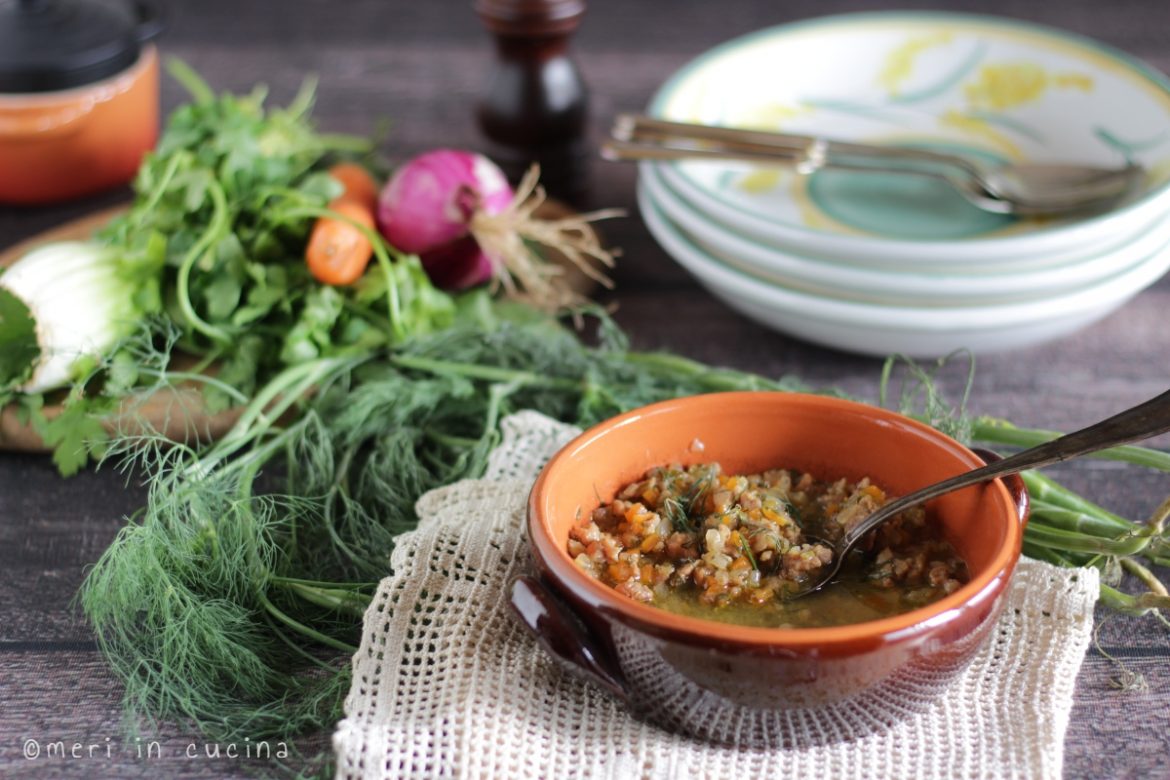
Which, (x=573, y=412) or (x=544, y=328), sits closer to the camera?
(x=573, y=412)

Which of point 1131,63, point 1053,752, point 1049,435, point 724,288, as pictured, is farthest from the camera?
point 1131,63

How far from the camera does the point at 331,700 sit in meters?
1.41

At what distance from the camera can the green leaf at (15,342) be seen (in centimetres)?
191

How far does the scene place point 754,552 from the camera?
1.36 metres

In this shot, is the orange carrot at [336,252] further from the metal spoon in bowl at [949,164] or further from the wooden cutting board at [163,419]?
the metal spoon in bowl at [949,164]

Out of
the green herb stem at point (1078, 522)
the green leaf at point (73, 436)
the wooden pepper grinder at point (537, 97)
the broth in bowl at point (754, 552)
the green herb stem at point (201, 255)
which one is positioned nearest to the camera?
the broth in bowl at point (754, 552)

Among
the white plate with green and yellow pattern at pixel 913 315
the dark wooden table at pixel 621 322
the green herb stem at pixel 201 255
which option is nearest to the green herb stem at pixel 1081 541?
the dark wooden table at pixel 621 322

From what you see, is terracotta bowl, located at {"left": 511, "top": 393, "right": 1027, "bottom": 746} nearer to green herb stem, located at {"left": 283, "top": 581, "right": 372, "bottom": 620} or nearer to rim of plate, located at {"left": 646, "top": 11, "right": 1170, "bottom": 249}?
green herb stem, located at {"left": 283, "top": 581, "right": 372, "bottom": 620}

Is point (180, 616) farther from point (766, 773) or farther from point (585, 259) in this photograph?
point (585, 259)

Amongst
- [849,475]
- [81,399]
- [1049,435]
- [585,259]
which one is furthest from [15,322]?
[1049,435]

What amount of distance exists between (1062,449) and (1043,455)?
0.02 meters

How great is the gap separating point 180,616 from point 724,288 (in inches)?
40.0

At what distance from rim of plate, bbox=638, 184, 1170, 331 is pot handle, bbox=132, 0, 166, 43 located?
1.31 metres

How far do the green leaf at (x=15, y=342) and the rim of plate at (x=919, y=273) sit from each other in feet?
3.54
